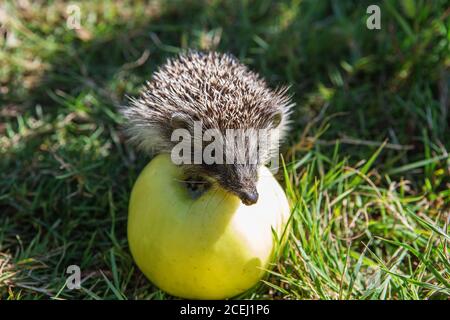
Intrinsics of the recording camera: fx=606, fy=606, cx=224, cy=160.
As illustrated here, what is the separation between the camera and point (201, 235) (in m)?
2.76

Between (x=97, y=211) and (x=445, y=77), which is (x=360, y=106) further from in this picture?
(x=97, y=211)

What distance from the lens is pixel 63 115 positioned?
403 cm

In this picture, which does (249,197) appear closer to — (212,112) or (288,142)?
(212,112)

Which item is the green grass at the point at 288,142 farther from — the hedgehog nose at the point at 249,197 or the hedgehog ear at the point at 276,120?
the hedgehog nose at the point at 249,197

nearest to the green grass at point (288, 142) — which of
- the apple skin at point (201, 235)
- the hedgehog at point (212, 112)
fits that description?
the apple skin at point (201, 235)

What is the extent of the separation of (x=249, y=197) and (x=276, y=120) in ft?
2.44

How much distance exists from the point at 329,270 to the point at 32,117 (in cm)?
226

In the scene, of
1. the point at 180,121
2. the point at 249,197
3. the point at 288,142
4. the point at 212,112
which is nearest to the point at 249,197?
the point at 249,197

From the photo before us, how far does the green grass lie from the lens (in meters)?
3.11

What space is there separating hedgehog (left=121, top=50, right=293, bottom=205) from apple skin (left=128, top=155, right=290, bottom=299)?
10 cm

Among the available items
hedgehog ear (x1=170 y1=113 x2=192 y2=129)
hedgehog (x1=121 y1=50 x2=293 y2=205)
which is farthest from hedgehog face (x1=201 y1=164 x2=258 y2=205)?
hedgehog ear (x1=170 y1=113 x2=192 y2=129)
